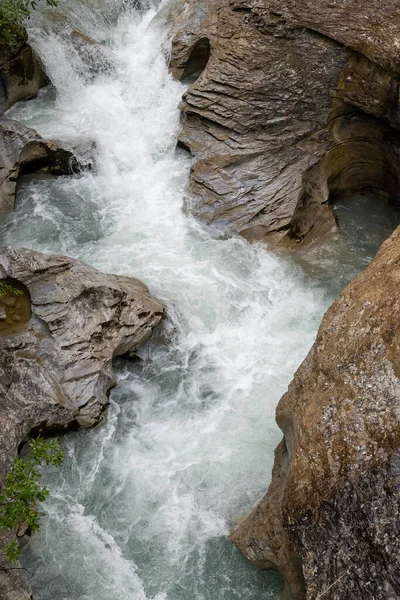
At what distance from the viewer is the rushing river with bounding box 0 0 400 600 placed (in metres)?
7.55

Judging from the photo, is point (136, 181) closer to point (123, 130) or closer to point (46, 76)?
point (123, 130)

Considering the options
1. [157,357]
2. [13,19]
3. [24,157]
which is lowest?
[157,357]

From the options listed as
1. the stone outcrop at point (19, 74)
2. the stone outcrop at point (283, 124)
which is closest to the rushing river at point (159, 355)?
the stone outcrop at point (19, 74)

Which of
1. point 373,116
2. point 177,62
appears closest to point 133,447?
point 373,116

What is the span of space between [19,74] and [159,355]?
300 inches

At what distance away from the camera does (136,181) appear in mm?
12828

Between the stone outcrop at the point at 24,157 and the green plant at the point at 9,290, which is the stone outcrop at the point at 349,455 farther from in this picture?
the stone outcrop at the point at 24,157

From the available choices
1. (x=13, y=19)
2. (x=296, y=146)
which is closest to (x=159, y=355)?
(x=296, y=146)

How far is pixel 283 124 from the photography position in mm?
12039

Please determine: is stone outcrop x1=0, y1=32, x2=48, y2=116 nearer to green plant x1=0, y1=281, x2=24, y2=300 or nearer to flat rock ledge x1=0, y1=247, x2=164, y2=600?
flat rock ledge x1=0, y1=247, x2=164, y2=600

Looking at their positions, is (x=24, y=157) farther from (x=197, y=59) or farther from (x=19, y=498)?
(x=19, y=498)

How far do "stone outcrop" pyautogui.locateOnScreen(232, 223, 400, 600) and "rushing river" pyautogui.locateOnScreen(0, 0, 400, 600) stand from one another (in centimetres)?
182

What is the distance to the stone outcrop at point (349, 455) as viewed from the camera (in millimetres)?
5195

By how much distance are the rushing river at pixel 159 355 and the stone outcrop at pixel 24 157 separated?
291mm
